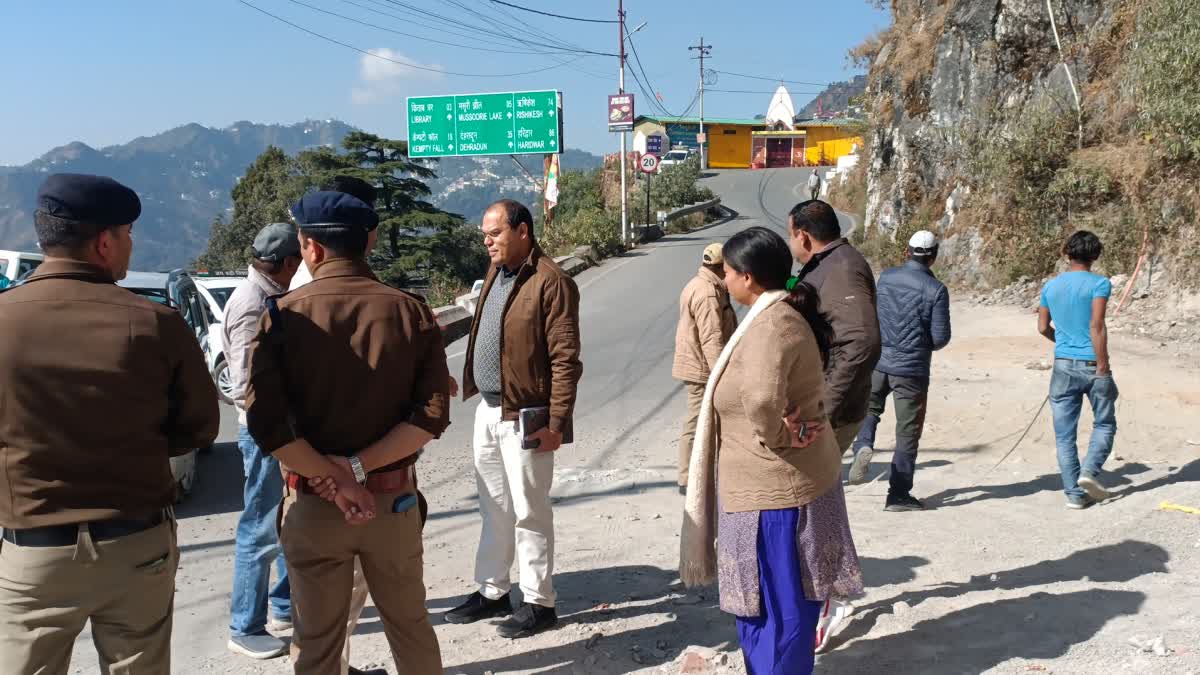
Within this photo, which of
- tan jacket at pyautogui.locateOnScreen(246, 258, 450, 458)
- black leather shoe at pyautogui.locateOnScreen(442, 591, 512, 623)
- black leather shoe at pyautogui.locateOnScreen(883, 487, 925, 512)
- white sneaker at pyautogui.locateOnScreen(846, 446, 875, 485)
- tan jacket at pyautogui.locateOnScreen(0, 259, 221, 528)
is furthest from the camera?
white sneaker at pyautogui.locateOnScreen(846, 446, 875, 485)

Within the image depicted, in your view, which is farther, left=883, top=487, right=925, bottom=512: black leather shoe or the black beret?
left=883, top=487, right=925, bottom=512: black leather shoe

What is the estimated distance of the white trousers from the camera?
13.6 feet

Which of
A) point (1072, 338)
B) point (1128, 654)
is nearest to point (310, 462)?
point (1128, 654)

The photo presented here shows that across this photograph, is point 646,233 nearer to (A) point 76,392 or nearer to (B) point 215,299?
(B) point 215,299

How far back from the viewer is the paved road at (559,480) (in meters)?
4.59

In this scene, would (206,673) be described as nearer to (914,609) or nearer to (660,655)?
(660,655)

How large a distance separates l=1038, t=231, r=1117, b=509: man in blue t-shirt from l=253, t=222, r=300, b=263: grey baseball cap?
15.2 ft

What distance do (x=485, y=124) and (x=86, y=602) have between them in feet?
95.5

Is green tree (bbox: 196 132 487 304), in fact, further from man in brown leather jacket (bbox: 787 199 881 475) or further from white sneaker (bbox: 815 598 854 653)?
white sneaker (bbox: 815 598 854 653)

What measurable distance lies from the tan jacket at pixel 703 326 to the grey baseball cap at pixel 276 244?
2.66m

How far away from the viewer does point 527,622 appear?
416cm

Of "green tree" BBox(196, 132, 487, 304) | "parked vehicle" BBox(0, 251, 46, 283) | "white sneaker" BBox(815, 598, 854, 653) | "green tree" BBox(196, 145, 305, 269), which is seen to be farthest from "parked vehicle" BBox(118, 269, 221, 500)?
"green tree" BBox(196, 145, 305, 269)

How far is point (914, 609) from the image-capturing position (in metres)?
4.22

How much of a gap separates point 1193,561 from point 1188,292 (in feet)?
32.3
